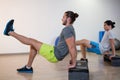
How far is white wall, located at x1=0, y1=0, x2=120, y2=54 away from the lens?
23.1 feet

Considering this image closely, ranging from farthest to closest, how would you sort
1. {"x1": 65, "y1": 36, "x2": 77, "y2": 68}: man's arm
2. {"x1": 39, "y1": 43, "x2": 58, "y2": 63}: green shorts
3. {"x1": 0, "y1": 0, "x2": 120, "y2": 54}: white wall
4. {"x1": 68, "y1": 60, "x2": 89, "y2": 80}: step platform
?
{"x1": 0, "y1": 0, "x2": 120, "y2": 54}: white wall
{"x1": 39, "y1": 43, "x2": 58, "y2": 63}: green shorts
{"x1": 65, "y1": 36, "x2": 77, "y2": 68}: man's arm
{"x1": 68, "y1": 60, "x2": 89, "y2": 80}: step platform

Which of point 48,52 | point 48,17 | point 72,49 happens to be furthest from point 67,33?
point 48,17

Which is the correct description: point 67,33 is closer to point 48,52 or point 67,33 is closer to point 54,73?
point 48,52

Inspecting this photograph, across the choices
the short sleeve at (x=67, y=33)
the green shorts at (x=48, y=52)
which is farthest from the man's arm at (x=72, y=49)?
the green shorts at (x=48, y=52)

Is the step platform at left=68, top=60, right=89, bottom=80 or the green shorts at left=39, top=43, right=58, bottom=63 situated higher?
the green shorts at left=39, top=43, right=58, bottom=63

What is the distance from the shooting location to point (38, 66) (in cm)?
516

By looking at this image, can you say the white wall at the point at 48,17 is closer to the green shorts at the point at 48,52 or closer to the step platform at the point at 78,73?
the green shorts at the point at 48,52

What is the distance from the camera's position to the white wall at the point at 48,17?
7051 millimetres

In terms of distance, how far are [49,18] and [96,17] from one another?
180cm

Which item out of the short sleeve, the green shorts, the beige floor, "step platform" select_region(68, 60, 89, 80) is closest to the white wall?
the beige floor

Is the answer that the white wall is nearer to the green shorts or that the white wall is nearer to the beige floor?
the beige floor

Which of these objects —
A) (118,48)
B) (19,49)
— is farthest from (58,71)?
(118,48)

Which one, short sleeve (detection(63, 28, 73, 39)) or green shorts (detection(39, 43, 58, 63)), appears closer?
short sleeve (detection(63, 28, 73, 39))

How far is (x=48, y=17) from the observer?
7516mm
